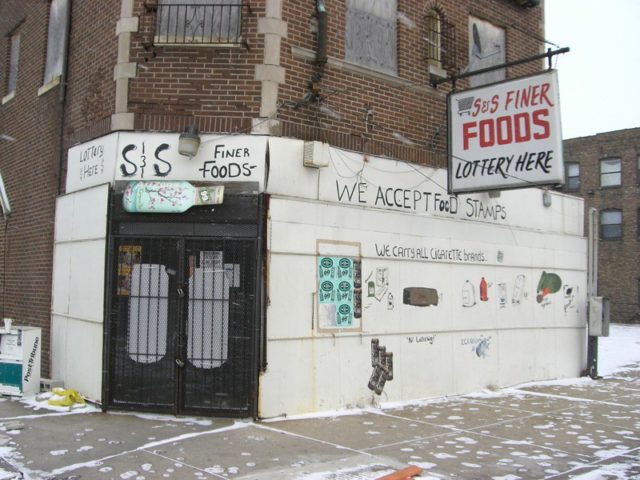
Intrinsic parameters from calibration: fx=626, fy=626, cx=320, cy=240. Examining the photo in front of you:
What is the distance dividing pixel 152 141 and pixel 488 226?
5.74 metres

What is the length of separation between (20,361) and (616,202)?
31146 mm

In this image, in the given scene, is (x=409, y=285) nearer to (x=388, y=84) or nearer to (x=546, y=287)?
(x=388, y=84)

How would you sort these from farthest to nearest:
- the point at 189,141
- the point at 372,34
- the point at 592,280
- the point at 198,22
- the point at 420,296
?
the point at 592,280, the point at 372,34, the point at 420,296, the point at 198,22, the point at 189,141

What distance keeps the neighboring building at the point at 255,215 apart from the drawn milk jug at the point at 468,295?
0.08ft

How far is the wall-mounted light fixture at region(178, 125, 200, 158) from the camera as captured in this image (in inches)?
305

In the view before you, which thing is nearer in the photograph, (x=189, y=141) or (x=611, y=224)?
(x=189, y=141)

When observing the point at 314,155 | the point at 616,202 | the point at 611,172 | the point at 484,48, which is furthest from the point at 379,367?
the point at 611,172

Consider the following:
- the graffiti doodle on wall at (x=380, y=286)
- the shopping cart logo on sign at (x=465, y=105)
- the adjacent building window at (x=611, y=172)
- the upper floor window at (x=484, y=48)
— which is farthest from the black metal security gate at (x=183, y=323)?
the adjacent building window at (x=611, y=172)

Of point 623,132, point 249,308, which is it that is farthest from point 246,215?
point 623,132

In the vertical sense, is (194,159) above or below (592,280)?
above

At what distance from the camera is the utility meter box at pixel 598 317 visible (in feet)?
39.2

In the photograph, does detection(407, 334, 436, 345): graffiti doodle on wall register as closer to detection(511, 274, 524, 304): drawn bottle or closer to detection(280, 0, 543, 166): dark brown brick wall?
detection(511, 274, 524, 304): drawn bottle

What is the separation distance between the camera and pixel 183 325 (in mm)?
7777

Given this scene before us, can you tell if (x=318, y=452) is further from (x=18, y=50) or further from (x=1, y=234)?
(x=18, y=50)
